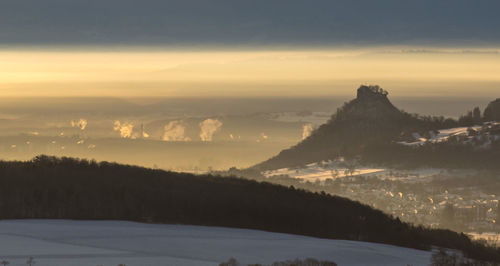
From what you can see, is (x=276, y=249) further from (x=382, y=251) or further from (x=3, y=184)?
(x=3, y=184)

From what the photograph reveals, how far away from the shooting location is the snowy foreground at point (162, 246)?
6406 centimetres

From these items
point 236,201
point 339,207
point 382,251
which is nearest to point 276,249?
point 382,251

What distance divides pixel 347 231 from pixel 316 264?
37.2m

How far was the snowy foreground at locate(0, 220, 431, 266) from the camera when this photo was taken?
64.1 metres

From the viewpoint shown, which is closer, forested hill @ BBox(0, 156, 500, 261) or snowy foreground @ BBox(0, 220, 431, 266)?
snowy foreground @ BBox(0, 220, 431, 266)

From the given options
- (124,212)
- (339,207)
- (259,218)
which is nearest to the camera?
(124,212)

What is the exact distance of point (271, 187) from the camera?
386ft

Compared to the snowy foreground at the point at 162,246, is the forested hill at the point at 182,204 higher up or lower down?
higher up

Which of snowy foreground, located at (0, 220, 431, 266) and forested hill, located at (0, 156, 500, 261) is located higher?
forested hill, located at (0, 156, 500, 261)

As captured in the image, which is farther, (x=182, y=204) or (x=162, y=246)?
(x=182, y=204)

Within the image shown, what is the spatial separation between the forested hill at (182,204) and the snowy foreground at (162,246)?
5.17 meters

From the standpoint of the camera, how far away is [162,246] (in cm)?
7256

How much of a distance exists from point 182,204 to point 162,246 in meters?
26.5

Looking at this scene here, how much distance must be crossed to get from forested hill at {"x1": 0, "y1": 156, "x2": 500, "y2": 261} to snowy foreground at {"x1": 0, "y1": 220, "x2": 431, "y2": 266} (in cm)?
Answer: 517
